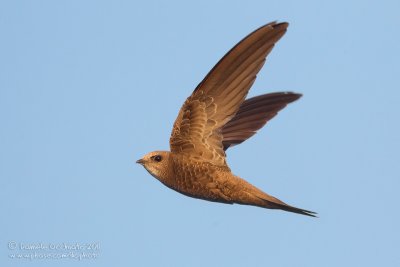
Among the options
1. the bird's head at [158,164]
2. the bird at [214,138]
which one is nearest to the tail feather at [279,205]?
the bird at [214,138]

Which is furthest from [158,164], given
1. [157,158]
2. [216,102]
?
[216,102]

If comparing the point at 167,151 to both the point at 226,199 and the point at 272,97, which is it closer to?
the point at 226,199

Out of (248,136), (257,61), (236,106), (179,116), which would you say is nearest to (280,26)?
(257,61)

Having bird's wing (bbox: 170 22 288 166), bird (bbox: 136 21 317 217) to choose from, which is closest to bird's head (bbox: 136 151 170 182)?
bird (bbox: 136 21 317 217)

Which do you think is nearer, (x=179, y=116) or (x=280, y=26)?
(x=280, y=26)

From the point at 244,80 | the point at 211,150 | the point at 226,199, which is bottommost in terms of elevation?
the point at 226,199

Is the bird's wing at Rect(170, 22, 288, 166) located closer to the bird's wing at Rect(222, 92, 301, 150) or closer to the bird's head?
the bird's head

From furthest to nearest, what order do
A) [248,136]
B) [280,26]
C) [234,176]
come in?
1. [248,136]
2. [234,176]
3. [280,26]
